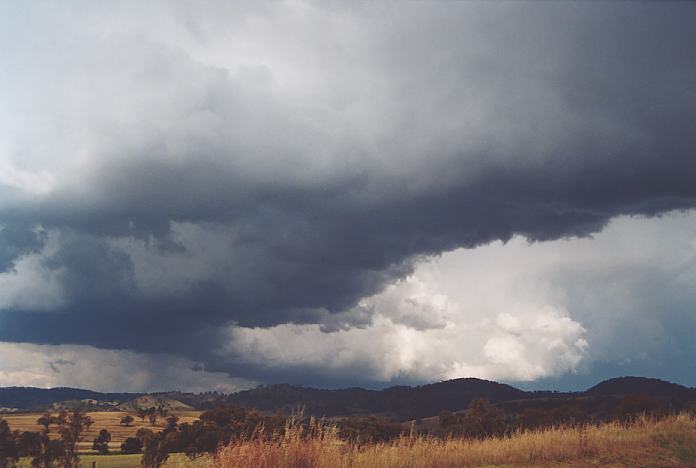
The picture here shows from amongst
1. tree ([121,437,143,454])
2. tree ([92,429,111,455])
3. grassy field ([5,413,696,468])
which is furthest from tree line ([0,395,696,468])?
grassy field ([5,413,696,468])

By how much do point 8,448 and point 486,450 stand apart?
109 m

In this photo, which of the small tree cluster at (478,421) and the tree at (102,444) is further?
the tree at (102,444)

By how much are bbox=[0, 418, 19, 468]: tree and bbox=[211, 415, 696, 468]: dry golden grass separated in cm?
10515

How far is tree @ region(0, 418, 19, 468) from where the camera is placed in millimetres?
103262

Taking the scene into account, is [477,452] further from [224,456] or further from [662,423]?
[662,423]

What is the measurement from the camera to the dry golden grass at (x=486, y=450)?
57.2 ft

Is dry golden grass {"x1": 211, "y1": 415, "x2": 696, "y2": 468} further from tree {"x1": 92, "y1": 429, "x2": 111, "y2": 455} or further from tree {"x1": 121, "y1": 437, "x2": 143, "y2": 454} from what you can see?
tree {"x1": 92, "y1": 429, "x2": 111, "y2": 455}

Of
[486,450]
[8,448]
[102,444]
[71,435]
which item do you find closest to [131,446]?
[102,444]

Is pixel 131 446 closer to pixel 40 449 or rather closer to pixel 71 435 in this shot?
pixel 71 435

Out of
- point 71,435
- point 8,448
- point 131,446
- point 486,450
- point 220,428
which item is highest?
point 486,450

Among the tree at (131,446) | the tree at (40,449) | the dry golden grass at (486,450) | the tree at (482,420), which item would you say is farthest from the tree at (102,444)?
the dry golden grass at (486,450)

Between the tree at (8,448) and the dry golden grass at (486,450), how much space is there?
10515 cm

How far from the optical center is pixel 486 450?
78.0 feet

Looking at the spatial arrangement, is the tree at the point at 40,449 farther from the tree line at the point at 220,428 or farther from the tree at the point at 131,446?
the tree at the point at 131,446
